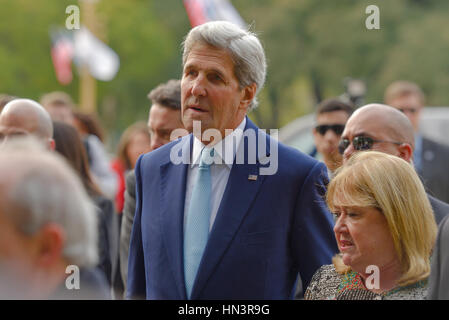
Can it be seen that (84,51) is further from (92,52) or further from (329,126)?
(329,126)

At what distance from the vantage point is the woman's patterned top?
3402 millimetres

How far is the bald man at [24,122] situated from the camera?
5.06 metres

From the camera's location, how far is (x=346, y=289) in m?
3.60

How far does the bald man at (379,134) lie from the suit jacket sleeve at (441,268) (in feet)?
6.93

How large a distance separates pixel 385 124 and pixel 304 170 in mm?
1165

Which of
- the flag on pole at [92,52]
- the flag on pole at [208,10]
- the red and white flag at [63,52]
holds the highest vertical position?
the red and white flag at [63,52]

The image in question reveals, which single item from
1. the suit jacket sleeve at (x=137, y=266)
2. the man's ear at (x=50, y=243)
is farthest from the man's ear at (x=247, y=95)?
the man's ear at (x=50, y=243)

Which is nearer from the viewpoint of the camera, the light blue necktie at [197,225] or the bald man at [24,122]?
the light blue necktie at [197,225]

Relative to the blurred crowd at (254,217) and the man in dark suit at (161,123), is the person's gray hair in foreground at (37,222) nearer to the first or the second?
the blurred crowd at (254,217)

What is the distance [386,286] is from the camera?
137 inches

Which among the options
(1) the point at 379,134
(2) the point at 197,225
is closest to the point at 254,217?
(2) the point at 197,225

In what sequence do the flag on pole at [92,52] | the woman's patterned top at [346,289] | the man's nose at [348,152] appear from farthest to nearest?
the flag on pole at [92,52], the man's nose at [348,152], the woman's patterned top at [346,289]

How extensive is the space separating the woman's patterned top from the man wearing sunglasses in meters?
2.25
